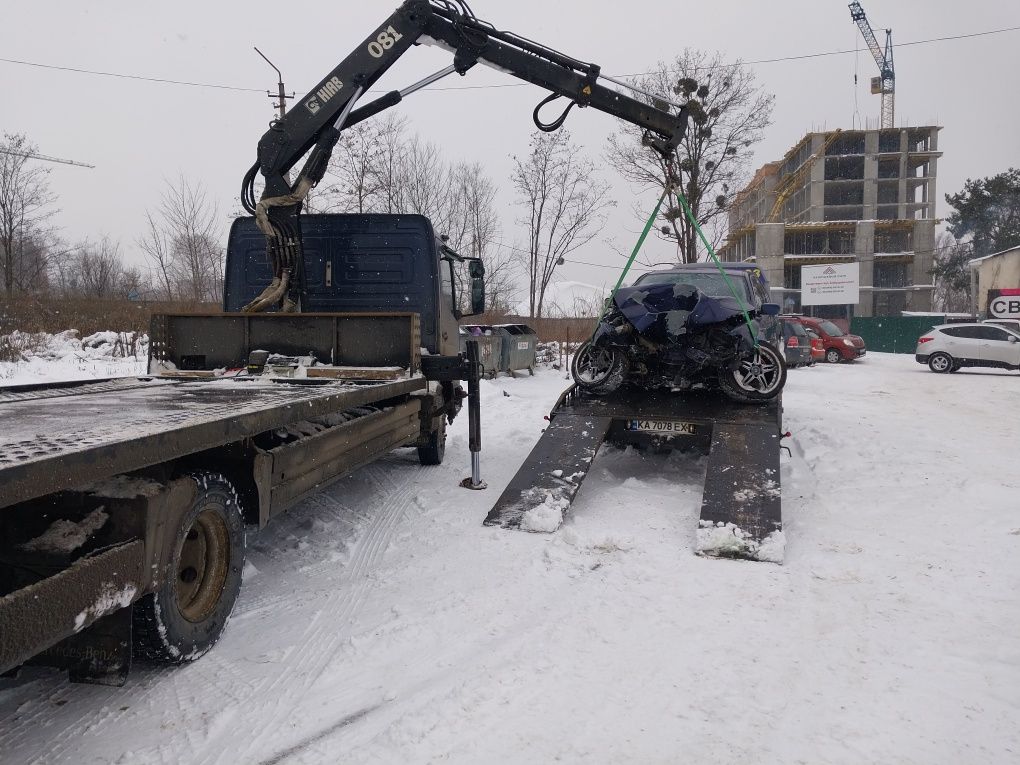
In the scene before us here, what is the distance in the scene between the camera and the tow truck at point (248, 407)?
2.37m

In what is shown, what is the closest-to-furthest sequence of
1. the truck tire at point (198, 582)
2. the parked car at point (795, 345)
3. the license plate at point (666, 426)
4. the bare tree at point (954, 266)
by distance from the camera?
the truck tire at point (198, 582) → the license plate at point (666, 426) → the parked car at point (795, 345) → the bare tree at point (954, 266)

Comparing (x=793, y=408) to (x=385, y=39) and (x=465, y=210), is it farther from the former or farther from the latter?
(x=465, y=210)

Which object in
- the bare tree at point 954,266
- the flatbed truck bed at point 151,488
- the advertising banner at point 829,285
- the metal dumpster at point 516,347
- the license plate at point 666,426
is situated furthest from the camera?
the bare tree at point 954,266

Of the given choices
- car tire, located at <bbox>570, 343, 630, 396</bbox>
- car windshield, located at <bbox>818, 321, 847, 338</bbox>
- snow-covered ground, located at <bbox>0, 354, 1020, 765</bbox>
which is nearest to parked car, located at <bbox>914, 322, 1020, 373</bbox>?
car windshield, located at <bbox>818, 321, 847, 338</bbox>

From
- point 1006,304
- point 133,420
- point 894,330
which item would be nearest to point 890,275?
point 894,330

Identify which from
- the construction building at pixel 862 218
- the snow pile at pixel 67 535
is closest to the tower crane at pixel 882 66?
the construction building at pixel 862 218

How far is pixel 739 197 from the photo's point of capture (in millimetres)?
26906

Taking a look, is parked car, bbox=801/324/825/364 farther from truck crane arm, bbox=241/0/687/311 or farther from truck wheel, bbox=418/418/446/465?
truck wheel, bbox=418/418/446/465

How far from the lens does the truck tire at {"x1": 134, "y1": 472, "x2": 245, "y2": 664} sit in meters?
2.81

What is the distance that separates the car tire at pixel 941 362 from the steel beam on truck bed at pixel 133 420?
20113 millimetres

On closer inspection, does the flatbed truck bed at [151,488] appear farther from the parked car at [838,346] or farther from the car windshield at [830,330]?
the car windshield at [830,330]

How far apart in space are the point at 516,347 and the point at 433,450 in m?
10.8

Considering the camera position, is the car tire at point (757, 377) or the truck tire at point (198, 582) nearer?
the truck tire at point (198, 582)

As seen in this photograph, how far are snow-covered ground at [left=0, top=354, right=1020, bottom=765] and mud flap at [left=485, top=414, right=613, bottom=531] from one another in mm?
197
